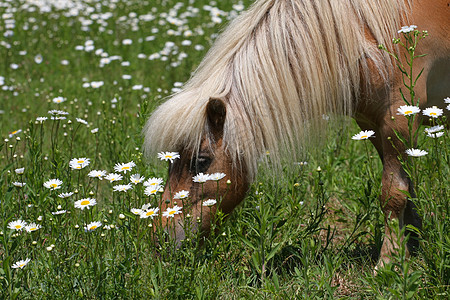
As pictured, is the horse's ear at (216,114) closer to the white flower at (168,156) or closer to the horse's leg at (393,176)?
the white flower at (168,156)

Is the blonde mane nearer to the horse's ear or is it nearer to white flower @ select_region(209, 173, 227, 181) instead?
the horse's ear

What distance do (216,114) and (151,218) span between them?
25.2 inches

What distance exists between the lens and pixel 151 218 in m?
2.92

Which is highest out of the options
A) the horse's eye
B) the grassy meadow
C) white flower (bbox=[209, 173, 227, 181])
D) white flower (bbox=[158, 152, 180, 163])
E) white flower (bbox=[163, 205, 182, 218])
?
white flower (bbox=[158, 152, 180, 163])

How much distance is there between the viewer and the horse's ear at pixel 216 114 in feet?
10.0

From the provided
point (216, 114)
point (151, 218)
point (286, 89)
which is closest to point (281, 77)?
point (286, 89)

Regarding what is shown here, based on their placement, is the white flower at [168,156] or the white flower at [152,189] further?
the white flower at [168,156]

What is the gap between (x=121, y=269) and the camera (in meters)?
2.81

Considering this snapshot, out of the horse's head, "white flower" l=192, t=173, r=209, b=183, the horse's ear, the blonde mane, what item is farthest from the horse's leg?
"white flower" l=192, t=173, r=209, b=183

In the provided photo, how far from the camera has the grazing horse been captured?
315 cm

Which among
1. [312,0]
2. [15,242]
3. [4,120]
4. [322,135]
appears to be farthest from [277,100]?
[4,120]

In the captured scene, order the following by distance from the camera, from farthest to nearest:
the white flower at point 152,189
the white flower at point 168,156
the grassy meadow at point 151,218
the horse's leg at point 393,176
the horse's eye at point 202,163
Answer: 1. the horse's leg at point 393,176
2. the horse's eye at point 202,163
3. the white flower at point 168,156
4. the white flower at point 152,189
5. the grassy meadow at point 151,218

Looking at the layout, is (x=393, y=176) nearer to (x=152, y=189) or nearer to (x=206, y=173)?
(x=206, y=173)

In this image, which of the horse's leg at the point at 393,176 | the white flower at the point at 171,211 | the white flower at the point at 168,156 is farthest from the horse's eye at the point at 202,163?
the horse's leg at the point at 393,176
